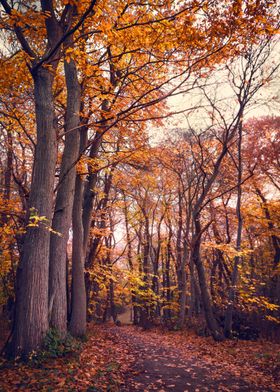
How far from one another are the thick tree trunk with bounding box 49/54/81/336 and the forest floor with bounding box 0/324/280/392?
1.24m

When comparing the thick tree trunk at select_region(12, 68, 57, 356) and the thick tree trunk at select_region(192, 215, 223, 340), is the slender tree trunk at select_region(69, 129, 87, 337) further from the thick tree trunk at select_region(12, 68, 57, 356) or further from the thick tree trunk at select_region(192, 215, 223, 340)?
the thick tree trunk at select_region(192, 215, 223, 340)

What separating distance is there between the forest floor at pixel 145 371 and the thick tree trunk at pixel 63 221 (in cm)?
124

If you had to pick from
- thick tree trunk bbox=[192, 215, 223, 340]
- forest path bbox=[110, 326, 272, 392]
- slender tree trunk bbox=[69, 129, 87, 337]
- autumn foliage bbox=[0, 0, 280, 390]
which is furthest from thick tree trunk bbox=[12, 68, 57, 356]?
thick tree trunk bbox=[192, 215, 223, 340]

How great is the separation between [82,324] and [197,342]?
4.82 m

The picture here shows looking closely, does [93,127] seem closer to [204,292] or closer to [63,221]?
[63,221]

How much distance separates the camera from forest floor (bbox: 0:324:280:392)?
16.3ft

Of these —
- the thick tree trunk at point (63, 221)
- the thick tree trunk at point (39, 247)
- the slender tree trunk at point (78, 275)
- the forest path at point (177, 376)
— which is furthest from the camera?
the slender tree trunk at point (78, 275)

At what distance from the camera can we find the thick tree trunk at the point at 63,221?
290 inches

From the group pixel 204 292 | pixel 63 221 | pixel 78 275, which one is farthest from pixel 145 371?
pixel 204 292

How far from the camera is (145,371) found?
6422 millimetres

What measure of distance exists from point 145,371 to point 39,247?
3683 mm

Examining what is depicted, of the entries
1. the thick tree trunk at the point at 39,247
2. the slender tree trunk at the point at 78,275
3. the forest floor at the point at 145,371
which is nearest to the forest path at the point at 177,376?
the forest floor at the point at 145,371

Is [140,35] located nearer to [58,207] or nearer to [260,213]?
[58,207]

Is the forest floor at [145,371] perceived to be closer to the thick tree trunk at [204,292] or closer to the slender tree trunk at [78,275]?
the slender tree trunk at [78,275]
